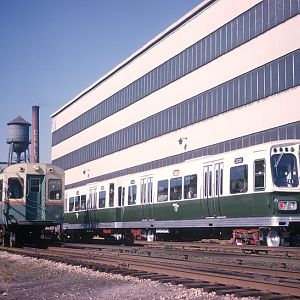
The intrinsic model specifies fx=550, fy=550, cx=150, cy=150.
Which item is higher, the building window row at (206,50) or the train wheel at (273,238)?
the building window row at (206,50)

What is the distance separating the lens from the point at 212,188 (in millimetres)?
20359

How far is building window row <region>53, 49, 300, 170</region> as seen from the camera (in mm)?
28828

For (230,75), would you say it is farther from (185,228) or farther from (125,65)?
(125,65)

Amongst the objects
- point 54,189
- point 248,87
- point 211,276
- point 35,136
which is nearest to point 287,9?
point 248,87

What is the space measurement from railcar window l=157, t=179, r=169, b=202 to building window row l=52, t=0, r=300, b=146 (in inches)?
454

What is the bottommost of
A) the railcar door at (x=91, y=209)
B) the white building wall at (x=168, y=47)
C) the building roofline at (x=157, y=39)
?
the railcar door at (x=91, y=209)

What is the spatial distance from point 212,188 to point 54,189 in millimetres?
7901

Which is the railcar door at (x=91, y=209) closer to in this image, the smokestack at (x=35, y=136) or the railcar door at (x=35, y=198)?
the railcar door at (x=35, y=198)

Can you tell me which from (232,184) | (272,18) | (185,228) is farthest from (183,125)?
(232,184)

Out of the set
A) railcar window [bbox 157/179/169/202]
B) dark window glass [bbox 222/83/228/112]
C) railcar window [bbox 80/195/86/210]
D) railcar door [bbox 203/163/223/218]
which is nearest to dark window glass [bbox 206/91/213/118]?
dark window glass [bbox 222/83/228/112]

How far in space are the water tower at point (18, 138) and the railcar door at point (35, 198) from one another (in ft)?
163

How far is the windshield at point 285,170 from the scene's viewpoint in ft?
58.0

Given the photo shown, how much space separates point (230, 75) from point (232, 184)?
15575 millimetres

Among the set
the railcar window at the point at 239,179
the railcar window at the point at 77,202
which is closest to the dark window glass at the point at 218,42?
the railcar window at the point at 77,202
